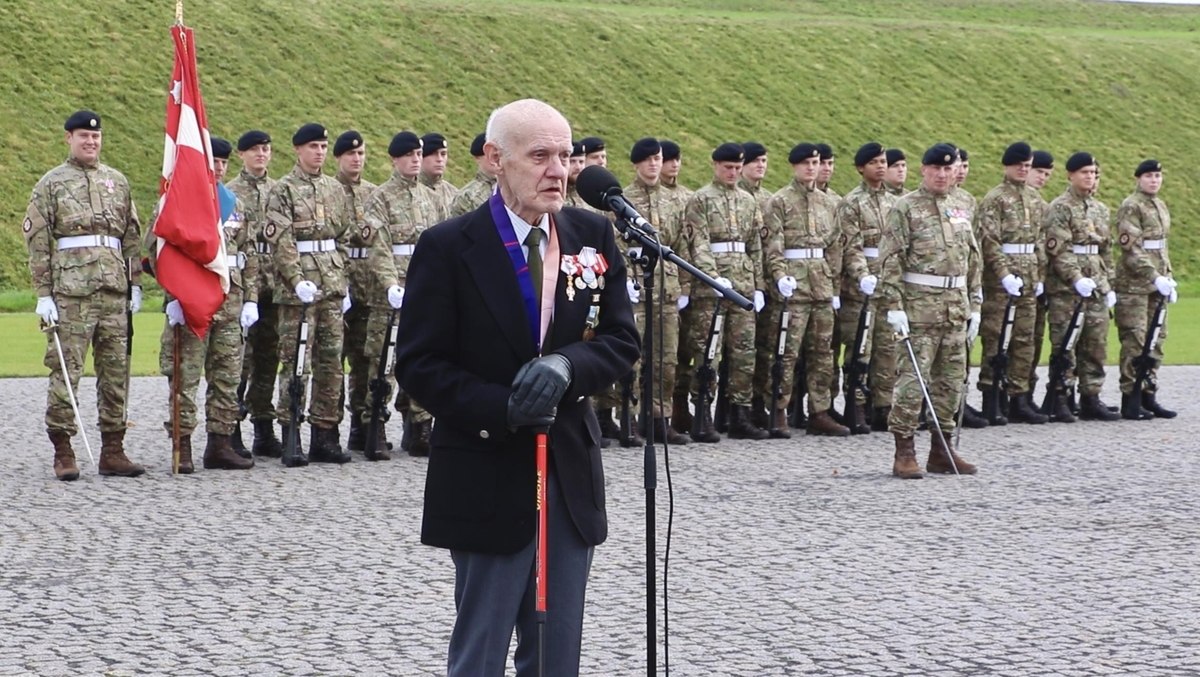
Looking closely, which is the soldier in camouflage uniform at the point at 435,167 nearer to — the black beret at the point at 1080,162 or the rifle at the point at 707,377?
the rifle at the point at 707,377

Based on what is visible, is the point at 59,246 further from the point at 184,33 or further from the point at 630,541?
the point at 630,541

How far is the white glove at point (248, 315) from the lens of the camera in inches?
428

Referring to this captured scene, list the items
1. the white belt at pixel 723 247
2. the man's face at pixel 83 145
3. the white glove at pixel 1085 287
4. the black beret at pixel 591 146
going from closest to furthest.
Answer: the man's face at pixel 83 145 < the black beret at pixel 591 146 < the white belt at pixel 723 247 < the white glove at pixel 1085 287

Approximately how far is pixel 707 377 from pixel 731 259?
93 centimetres

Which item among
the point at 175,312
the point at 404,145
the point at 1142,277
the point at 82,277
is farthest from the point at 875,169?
the point at 82,277

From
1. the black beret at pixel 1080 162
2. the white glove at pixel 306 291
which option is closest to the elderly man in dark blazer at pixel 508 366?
the white glove at pixel 306 291

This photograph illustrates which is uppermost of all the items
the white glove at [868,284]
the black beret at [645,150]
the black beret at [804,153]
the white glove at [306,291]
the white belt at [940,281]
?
the black beret at [804,153]

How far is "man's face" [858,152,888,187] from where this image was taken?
13.5 meters

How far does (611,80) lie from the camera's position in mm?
43500

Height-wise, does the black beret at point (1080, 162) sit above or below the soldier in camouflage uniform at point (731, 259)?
above

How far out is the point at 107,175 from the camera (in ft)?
34.0

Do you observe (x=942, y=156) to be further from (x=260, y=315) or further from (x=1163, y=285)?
(x=260, y=315)

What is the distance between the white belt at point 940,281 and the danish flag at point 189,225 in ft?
14.6

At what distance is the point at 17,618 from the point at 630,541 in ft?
9.80
